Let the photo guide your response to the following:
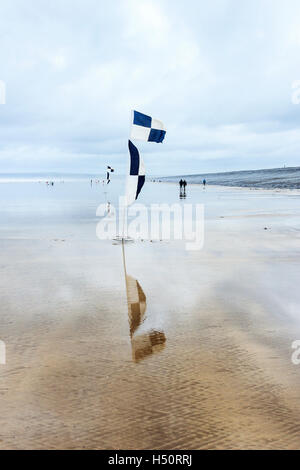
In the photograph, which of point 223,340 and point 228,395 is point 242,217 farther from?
point 228,395

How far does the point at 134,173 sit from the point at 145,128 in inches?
64.0

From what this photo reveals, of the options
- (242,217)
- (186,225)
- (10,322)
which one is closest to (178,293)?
(10,322)

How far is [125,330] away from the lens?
6492 mm

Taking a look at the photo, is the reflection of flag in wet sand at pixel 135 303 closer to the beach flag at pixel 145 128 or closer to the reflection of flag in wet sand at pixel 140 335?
the reflection of flag in wet sand at pixel 140 335

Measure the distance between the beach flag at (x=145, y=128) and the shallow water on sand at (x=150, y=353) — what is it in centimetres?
466

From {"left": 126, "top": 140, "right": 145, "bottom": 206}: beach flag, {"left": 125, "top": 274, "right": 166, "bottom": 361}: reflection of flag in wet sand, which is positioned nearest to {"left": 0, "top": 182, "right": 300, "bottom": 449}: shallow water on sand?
{"left": 125, "top": 274, "right": 166, "bottom": 361}: reflection of flag in wet sand

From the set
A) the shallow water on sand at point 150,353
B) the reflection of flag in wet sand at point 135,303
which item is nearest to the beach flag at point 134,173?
the shallow water on sand at point 150,353

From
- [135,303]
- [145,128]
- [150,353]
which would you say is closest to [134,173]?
[145,128]

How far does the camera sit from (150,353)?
18.6 ft

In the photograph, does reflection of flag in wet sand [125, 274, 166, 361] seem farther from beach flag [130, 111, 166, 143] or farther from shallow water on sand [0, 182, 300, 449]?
beach flag [130, 111, 166, 143]

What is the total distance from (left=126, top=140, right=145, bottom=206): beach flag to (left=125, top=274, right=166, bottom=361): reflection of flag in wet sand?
613 centimetres

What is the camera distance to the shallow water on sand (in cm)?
401

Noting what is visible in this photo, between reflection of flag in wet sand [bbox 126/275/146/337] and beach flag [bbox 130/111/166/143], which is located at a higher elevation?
beach flag [bbox 130/111/166/143]

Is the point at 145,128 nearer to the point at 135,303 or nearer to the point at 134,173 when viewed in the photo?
the point at 134,173
